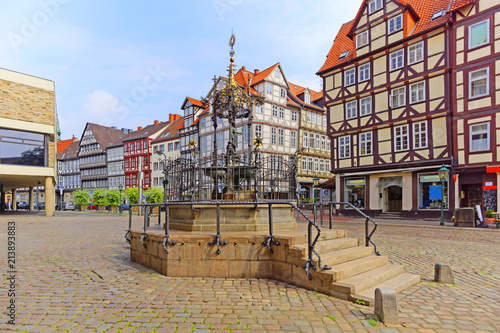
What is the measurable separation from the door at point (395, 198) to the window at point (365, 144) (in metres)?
3.31

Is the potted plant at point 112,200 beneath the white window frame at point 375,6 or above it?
beneath

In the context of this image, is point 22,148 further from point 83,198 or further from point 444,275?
point 444,275

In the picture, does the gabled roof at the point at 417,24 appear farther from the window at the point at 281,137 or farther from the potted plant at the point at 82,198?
the potted plant at the point at 82,198

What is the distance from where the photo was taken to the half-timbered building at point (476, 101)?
69.7ft

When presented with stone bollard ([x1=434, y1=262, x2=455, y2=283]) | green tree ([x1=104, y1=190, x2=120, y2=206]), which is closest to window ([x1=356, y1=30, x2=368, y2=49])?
stone bollard ([x1=434, y1=262, x2=455, y2=283])

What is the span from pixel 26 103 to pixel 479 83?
33.8 metres

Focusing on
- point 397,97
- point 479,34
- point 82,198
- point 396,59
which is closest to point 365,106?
point 397,97

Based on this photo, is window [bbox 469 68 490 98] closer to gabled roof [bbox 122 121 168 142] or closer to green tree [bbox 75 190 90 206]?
green tree [bbox 75 190 90 206]

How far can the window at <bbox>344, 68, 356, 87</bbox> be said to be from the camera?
2992 cm

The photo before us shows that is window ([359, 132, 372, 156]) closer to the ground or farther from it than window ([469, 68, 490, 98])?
closer to the ground

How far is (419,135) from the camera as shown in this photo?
2525cm

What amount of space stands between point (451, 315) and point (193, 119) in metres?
47.7

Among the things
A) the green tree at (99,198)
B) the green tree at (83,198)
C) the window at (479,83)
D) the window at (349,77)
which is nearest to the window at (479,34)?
the window at (479,83)

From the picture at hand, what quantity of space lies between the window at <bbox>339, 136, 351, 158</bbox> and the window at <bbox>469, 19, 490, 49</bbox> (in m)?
11.0
